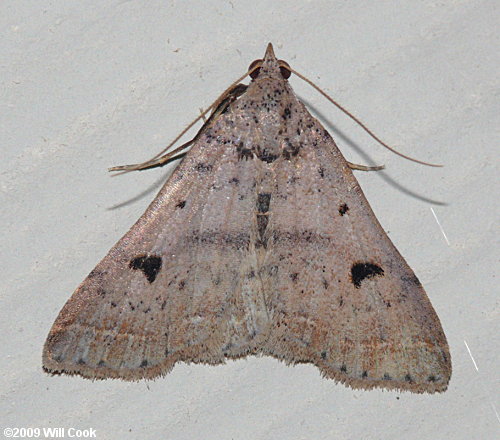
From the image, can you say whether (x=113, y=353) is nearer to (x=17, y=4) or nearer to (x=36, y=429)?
(x=36, y=429)

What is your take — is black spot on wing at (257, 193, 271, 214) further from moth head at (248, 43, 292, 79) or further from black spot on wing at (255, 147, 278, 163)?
moth head at (248, 43, 292, 79)

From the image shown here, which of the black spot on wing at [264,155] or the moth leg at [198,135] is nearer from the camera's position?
the black spot on wing at [264,155]

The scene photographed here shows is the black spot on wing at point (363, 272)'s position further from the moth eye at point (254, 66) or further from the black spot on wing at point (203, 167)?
the moth eye at point (254, 66)

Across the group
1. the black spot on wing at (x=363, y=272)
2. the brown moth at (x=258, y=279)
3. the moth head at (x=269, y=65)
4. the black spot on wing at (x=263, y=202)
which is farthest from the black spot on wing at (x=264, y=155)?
the black spot on wing at (x=363, y=272)

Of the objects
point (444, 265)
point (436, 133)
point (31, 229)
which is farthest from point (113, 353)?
point (436, 133)

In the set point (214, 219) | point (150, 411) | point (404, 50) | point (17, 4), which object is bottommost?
point (150, 411)

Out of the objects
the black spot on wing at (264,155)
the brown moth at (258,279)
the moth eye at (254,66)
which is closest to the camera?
the brown moth at (258,279)

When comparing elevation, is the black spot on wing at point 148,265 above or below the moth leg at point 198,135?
below
